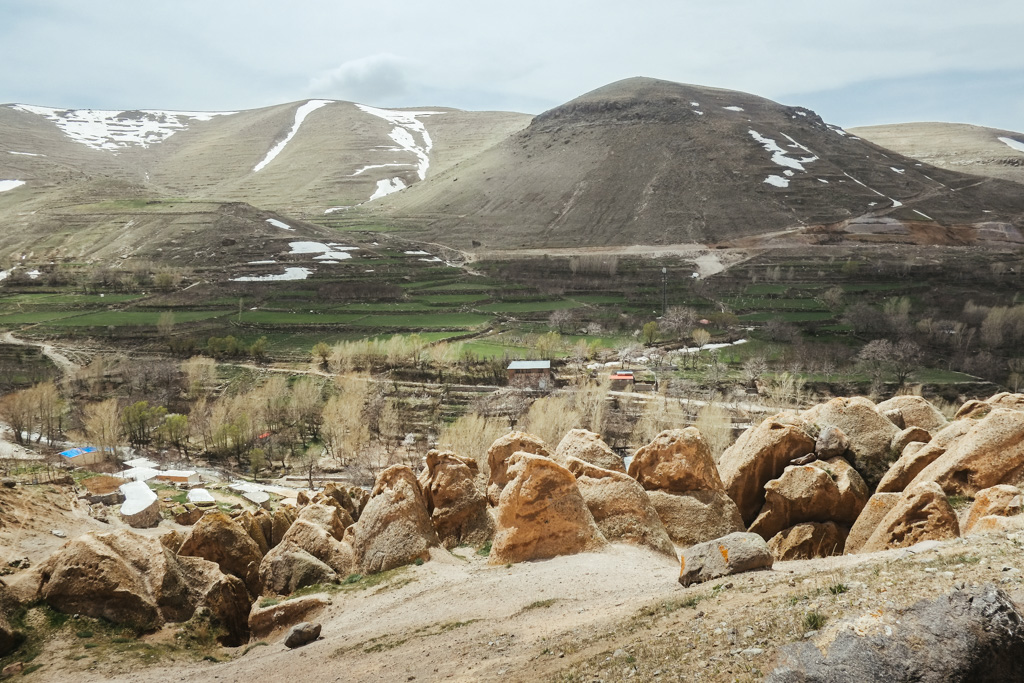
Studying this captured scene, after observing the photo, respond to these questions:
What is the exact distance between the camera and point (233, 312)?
10925 centimetres

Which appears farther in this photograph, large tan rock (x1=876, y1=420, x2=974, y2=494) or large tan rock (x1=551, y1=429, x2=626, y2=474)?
large tan rock (x1=551, y1=429, x2=626, y2=474)

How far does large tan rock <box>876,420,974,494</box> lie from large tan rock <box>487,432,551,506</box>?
1127cm

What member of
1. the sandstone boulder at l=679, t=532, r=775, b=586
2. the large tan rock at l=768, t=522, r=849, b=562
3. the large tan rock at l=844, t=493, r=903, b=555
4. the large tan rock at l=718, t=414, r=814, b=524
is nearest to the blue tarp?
the large tan rock at l=718, t=414, r=814, b=524

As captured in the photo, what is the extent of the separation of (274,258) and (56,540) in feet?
402

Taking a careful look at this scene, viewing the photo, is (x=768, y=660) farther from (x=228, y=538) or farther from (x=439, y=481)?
(x=228, y=538)

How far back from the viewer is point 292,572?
21.8 metres

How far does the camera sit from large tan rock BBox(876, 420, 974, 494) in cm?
2036

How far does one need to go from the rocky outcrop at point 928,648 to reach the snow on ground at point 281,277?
12874cm

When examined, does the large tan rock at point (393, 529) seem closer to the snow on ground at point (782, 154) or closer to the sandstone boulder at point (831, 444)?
the sandstone boulder at point (831, 444)

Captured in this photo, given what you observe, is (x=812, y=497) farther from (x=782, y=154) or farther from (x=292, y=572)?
(x=782, y=154)

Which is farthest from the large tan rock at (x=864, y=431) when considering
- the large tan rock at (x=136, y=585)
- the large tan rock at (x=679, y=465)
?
the large tan rock at (x=136, y=585)

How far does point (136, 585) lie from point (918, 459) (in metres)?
23.0

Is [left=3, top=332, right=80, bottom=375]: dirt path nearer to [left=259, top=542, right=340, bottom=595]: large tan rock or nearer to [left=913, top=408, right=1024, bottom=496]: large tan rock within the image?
[left=259, top=542, right=340, bottom=595]: large tan rock

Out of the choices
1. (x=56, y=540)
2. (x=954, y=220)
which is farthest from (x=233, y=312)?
(x=954, y=220)
